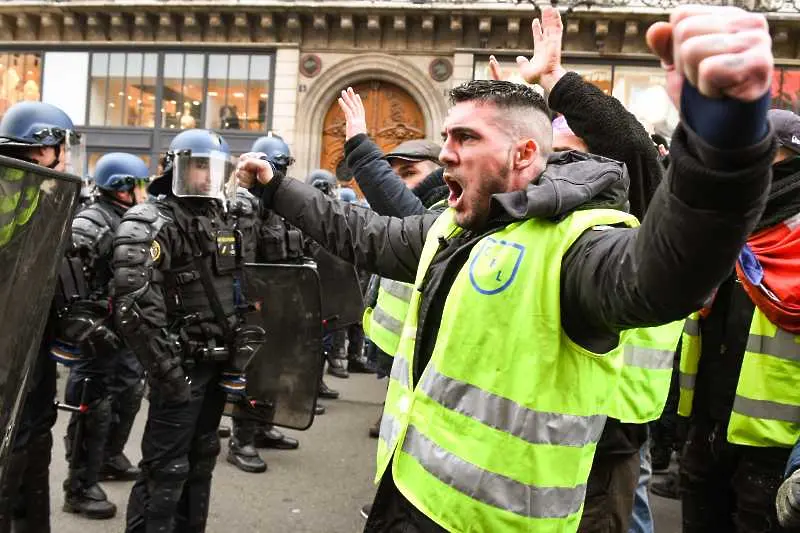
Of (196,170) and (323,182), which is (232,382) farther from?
(323,182)

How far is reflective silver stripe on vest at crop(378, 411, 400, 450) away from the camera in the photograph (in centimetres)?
173

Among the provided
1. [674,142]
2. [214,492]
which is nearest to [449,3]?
[214,492]

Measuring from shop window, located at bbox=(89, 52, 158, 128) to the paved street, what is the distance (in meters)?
11.8

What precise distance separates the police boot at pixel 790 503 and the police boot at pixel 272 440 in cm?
432

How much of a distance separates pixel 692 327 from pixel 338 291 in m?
3.95

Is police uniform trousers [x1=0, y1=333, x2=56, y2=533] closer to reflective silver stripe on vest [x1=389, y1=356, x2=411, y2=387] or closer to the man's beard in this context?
reflective silver stripe on vest [x1=389, y1=356, x2=411, y2=387]

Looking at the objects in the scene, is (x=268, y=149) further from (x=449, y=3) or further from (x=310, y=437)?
(x=449, y=3)

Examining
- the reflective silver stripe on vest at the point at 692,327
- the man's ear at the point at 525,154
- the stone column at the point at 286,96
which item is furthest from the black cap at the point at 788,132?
the stone column at the point at 286,96

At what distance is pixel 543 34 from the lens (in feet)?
7.57

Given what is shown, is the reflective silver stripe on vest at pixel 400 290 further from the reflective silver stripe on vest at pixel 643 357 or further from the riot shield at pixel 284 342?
the reflective silver stripe on vest at pixel 643 357

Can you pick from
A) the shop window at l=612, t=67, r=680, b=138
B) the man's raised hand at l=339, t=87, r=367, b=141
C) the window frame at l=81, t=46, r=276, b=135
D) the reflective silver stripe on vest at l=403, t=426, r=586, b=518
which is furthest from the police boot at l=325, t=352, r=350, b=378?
the shop window at l=612, t=67, r=680, b=138

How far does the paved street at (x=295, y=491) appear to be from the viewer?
4.05 m

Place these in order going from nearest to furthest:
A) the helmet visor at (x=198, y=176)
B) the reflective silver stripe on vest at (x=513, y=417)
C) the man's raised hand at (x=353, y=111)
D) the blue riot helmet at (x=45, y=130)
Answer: the reflective silver stripe on vest at (x=513, y=417) → the man's raised hand at (x=353, y=111) → the blue riot helmet at (x=45, y=130) → the helmet visor at (x=198, y=176)

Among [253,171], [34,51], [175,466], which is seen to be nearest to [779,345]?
[253,171]
